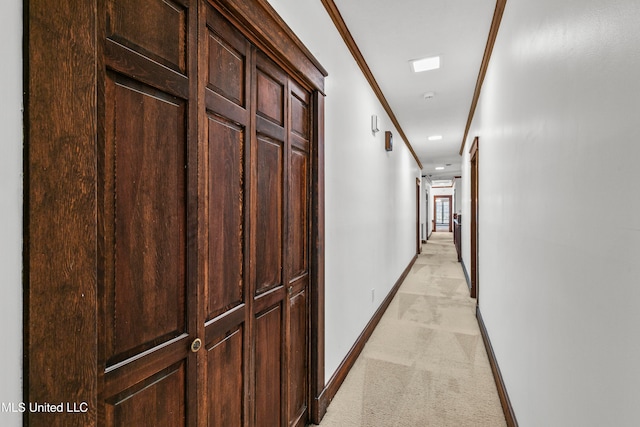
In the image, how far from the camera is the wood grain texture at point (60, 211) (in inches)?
23.9

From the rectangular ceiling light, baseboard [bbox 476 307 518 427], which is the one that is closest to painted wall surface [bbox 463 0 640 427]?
baseboard [bbox 476 307 518 427]

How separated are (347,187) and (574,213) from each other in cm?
153

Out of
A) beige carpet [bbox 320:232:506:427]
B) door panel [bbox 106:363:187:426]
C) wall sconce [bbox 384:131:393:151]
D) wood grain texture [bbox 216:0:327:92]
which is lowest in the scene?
beige carpet [bbox 320:232:506:427]

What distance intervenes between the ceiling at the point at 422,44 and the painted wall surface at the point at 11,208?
1878 millimetres

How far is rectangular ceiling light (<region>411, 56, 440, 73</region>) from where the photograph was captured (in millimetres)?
2771

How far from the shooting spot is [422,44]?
250 centimetres

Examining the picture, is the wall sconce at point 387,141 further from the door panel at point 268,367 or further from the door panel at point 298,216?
the door panel at point 268,367

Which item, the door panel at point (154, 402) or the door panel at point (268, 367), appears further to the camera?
the door panel at point (268, 367)

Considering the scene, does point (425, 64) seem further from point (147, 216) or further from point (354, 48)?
point (147, 216)

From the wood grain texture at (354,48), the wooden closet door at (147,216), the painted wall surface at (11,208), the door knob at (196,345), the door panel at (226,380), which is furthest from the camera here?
the wood grain texture at (354,48)

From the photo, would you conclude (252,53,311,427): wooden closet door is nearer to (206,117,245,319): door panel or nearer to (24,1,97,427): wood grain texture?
(206,117,245,319): door panel

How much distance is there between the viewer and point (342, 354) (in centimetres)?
225

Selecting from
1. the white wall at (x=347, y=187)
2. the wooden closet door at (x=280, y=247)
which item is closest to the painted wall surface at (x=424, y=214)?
the white wall at (x=347, y=187)

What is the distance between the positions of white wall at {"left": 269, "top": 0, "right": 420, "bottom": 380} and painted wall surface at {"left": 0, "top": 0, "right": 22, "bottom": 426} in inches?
40.5
